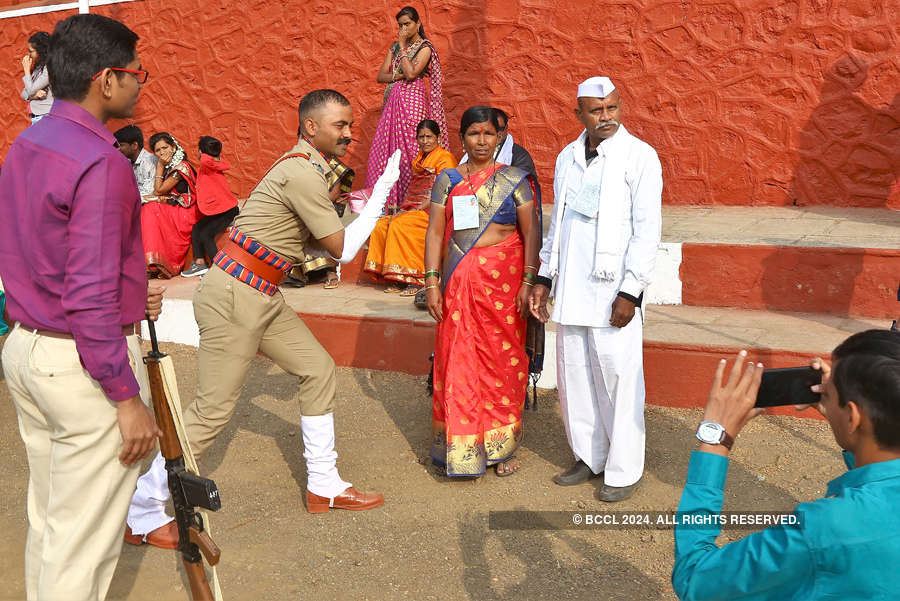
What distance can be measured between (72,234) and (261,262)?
151 centimetres

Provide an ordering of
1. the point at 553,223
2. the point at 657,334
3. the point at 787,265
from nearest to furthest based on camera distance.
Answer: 1. the point at 553,223
2. the point at 657,334
3. the point at 787,265

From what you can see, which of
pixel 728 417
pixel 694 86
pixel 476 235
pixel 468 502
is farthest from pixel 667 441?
pixel 694 86

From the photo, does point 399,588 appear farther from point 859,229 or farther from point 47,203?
point 859,229

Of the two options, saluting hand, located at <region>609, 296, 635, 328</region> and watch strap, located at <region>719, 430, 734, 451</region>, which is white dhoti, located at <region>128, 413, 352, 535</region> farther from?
watch strap, located at <region>719, 430, 734, 451</region>

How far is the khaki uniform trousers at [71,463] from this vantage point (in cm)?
226

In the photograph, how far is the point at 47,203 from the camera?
84.7 inches

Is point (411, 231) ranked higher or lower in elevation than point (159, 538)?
higher

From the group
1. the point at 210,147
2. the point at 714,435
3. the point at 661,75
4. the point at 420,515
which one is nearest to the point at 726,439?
the point at 714,435

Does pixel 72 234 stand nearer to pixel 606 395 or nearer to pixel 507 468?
pixel 606 395

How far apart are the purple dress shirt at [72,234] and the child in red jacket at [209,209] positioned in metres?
5.85

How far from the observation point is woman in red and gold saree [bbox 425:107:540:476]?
13.3 ft

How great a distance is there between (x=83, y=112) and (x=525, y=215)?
2335 millimetres

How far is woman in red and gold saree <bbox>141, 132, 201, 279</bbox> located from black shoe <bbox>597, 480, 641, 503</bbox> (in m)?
5.48

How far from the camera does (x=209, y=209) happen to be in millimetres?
8039
